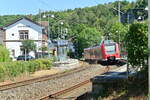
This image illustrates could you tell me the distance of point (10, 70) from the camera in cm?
3130

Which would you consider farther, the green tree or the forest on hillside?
the forest on hillside

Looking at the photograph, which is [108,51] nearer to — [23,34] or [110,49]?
[110,49]

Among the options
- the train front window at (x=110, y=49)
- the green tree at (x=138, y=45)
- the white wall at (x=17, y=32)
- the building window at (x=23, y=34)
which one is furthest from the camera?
the building window at (x=23, y=34)

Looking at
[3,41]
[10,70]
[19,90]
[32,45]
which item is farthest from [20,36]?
[19,90]

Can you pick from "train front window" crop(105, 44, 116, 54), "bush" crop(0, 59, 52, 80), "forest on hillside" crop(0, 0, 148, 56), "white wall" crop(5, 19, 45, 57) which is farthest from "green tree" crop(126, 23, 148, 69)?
"forest on hillside" crop(0, 0, 148, 56)

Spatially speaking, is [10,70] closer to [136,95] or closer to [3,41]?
[136,95]

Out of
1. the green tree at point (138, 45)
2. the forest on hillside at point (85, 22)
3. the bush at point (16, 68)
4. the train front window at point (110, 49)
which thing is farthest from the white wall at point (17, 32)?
the green tree at point (138, 45)

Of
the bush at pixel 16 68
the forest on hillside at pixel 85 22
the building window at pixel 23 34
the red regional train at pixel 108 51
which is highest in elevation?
the forest on hillside at pixel 85 22

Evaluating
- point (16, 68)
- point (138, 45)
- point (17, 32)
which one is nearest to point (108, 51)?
point (16, 68)

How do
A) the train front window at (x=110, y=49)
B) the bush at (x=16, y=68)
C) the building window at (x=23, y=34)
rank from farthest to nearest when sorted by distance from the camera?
the building window at (x=23, y=34) < the train front window at (x=110, y=49) < the bush at (x=16, y=68)

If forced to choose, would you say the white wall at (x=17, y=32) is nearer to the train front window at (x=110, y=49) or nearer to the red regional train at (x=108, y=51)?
the red regional train at (x=108, y=51)

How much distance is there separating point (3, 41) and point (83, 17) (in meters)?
68.7

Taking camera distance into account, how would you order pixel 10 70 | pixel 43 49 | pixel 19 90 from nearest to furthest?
1. pixel 19 90
2. pixel 10 70
3. pixel 43 49

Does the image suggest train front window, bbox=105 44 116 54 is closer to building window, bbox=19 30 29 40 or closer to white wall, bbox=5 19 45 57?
white wall, bbox=5 19 45 57
